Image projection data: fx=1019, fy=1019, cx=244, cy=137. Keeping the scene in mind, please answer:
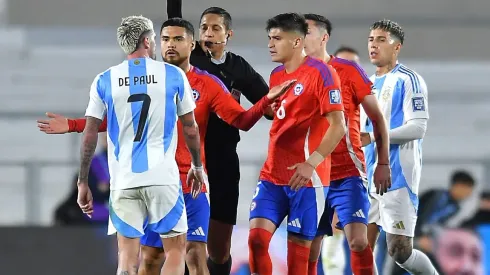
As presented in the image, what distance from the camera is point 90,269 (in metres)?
9.21

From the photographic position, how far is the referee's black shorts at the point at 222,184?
21.7ft

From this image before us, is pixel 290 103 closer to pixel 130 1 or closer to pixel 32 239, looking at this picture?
pixel 32 239

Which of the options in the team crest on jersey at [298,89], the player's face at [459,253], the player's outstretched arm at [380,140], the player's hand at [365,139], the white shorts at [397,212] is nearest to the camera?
the team crest on jersey at [298,89]

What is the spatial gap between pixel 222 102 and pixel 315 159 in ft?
2.59

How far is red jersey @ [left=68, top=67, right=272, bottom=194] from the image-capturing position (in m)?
5.96

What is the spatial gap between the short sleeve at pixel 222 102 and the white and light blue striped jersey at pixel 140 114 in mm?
615

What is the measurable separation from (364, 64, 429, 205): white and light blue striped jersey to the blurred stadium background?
8.29ft

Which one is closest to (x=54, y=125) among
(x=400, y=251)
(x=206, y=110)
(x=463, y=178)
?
(x=206, y=110)

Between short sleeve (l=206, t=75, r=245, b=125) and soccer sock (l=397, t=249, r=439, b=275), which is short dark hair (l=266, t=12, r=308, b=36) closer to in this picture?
short sleeve (l=206, t=75, r=245, b=125)

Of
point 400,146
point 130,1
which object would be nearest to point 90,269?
point 400,146

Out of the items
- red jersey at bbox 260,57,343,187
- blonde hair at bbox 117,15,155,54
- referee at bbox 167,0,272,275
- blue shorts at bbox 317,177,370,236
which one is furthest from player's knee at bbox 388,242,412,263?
blonde hair at bbox 117,15,155,54

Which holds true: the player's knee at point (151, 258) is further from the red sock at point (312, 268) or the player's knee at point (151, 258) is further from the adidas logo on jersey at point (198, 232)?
the red sock at point (312, 268)

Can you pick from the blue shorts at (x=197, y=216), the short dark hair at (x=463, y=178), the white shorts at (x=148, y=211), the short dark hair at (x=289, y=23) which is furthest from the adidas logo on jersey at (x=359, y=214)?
the short dark hair at (x=463, y=178)

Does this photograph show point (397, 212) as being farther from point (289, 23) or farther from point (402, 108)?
point (289, 23)
